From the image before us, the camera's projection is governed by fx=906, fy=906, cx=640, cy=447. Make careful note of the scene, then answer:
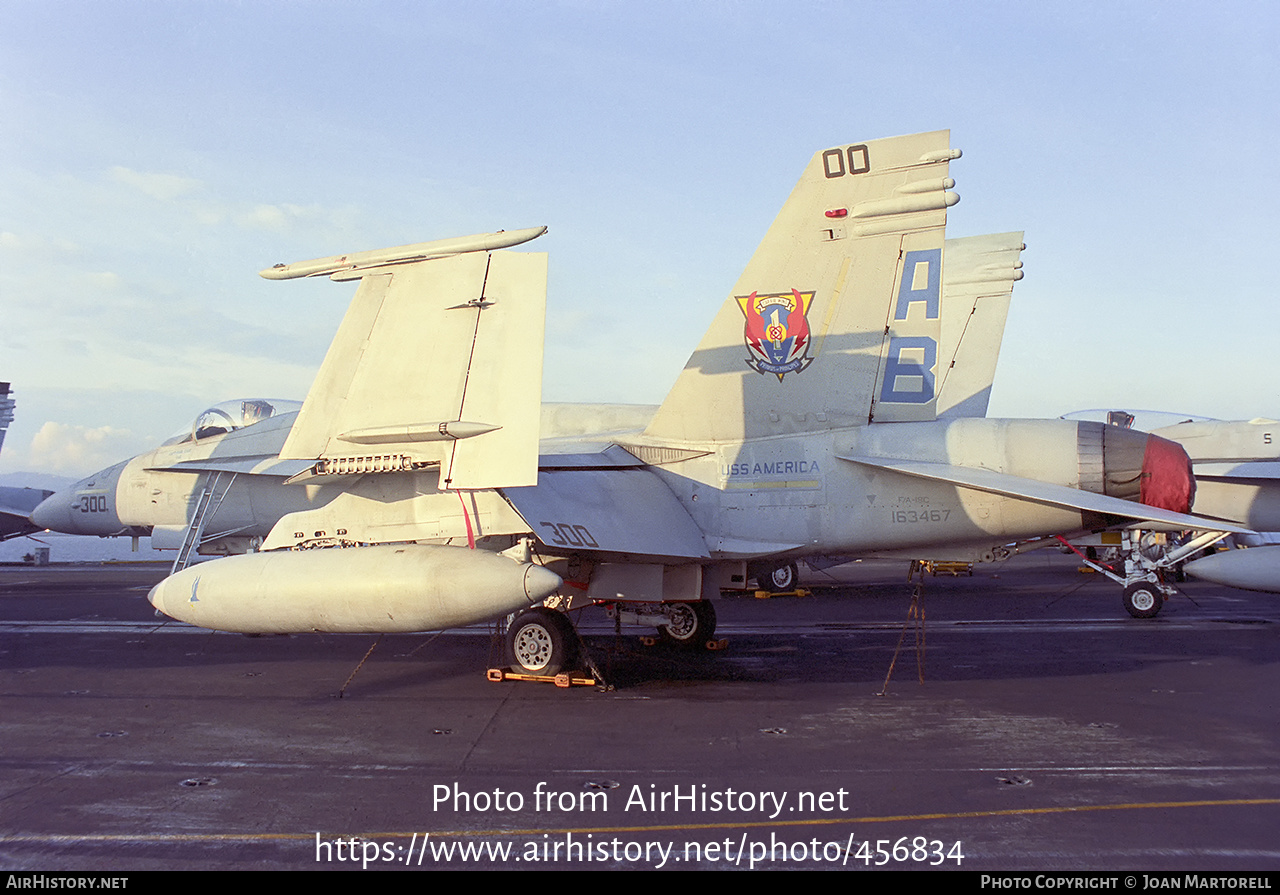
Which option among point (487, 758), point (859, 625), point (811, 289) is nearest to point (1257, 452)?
point (859, 625)

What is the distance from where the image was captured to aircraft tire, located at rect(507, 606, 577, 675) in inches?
376

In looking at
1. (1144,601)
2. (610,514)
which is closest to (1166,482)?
(610,514)

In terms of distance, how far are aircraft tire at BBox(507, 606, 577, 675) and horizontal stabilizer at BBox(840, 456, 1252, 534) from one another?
373cm

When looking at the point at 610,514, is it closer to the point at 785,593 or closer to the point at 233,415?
the point at 233,415

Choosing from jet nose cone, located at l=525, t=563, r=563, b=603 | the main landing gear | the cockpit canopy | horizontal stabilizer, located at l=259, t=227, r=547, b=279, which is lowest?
the main landing gear

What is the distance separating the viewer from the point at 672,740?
716 centimetres

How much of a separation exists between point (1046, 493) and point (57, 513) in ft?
48.9

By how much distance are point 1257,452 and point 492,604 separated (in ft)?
50.4

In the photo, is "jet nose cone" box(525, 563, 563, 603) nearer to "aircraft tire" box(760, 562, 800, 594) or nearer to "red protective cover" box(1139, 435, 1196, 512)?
"red protective cover" box(1139, 435, 1196, 512)

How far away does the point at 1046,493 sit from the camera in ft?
27.0

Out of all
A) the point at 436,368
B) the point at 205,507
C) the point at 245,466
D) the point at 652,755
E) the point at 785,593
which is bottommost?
the point at 785,593

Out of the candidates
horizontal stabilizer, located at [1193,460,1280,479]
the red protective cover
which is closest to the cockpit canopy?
the red protective cover

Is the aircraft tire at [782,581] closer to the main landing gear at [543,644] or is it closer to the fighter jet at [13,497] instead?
the main landing gear at [543,644]

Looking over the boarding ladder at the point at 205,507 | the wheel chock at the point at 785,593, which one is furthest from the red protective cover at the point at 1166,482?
the wheel chock at the point at 785,593
